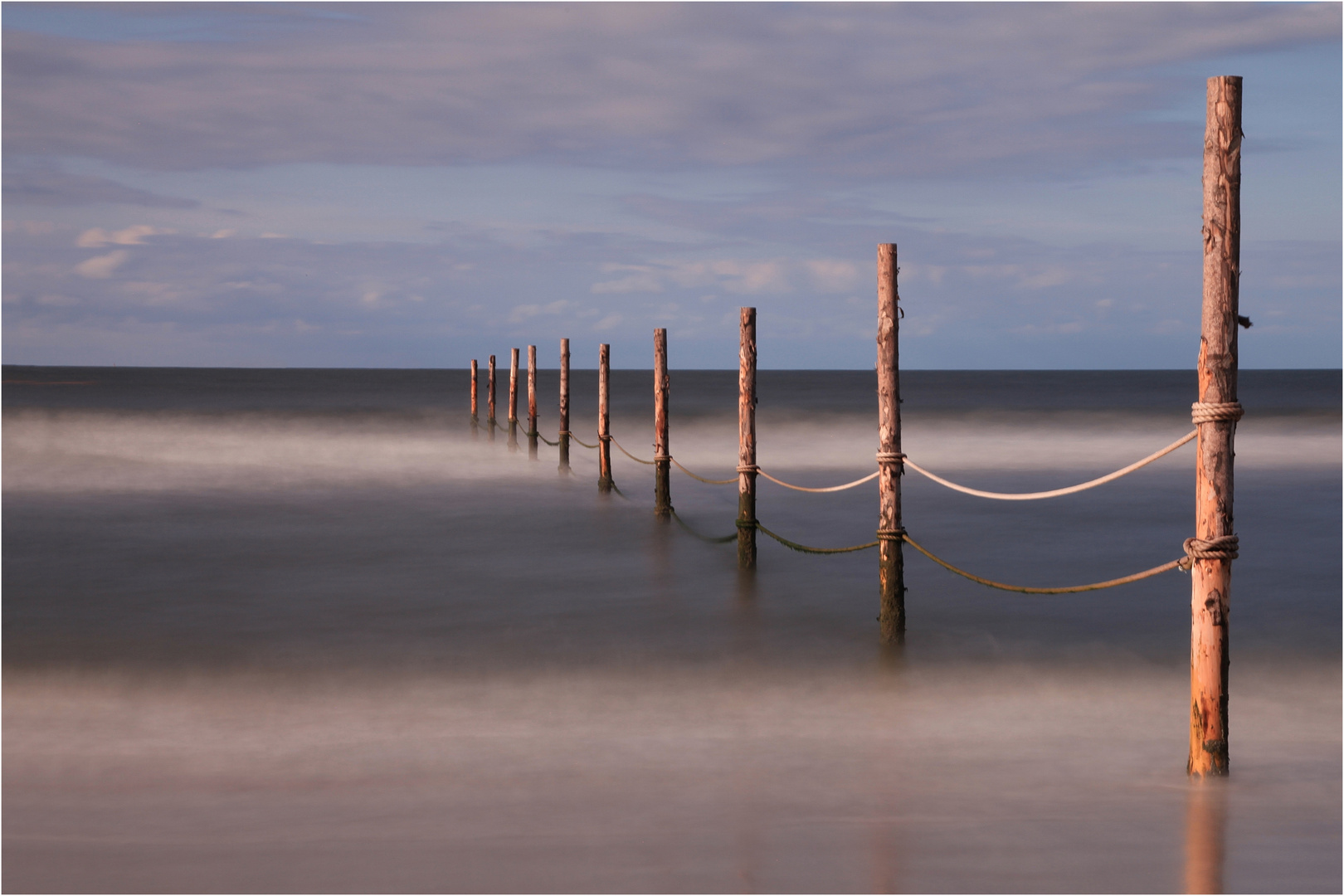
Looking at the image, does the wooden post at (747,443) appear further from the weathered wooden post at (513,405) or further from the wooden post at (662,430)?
the weathered wooden post at (513,405)

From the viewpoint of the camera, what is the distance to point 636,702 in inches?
300

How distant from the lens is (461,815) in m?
5.44

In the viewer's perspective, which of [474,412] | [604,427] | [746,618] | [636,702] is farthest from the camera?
[474,412]

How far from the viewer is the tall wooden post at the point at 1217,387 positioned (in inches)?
207

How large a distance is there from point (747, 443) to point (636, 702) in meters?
4.52

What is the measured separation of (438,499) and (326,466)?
266 inches

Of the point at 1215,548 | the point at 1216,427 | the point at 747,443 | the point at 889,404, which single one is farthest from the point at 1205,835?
the point at 747,443

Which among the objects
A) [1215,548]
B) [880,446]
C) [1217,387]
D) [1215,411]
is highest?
[1217,387]

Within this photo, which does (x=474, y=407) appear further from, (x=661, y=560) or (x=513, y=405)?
(x=661, y=560)

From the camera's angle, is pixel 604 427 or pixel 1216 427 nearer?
pixel 1216 427

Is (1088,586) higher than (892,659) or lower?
higher

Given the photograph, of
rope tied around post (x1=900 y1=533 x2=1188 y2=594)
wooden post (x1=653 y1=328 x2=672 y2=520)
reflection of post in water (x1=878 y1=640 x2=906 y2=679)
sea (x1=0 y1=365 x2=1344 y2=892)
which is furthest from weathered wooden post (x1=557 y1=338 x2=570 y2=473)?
rope tied around post (x1=900 y1=533 x2=1188 y2=594)

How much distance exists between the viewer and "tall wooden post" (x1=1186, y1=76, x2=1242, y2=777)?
17.3 ft

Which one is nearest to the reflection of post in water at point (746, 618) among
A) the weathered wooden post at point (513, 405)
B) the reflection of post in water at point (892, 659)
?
the reflection of post in water at point (892, 659)
